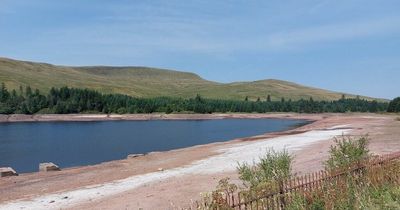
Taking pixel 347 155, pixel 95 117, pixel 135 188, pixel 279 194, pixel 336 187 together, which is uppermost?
pixel 95 117

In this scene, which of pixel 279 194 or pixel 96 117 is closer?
pixel 279 194

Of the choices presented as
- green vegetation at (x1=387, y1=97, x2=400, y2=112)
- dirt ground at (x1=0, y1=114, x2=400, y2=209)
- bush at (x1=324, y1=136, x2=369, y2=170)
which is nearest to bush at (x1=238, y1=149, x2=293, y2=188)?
bush at (x1=324, y1=136, x2=369, y2=170)

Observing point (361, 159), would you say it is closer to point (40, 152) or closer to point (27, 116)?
point (40, 152)

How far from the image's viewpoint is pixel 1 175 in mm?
35688

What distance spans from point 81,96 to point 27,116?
2352cm

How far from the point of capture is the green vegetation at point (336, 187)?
9742 millimetres

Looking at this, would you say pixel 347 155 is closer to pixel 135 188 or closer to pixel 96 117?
pixel 135 188

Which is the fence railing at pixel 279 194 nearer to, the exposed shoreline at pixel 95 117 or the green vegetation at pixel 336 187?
the green vegetation at pixel 336 187

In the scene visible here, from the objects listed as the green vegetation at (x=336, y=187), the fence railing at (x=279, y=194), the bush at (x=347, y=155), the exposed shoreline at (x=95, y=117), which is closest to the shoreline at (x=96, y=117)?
the exposed shoreline at (x=95, y=117)

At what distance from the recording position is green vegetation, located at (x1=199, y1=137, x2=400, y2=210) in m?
9.74

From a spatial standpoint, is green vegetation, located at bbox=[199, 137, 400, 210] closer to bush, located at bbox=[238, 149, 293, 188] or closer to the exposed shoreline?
bush, located at bbox=[238, 149, 293, 188]

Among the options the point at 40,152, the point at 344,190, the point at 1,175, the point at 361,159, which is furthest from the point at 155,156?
the point at 344,190

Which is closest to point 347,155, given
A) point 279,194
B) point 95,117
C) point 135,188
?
point 279,194

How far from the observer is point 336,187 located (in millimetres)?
11766
